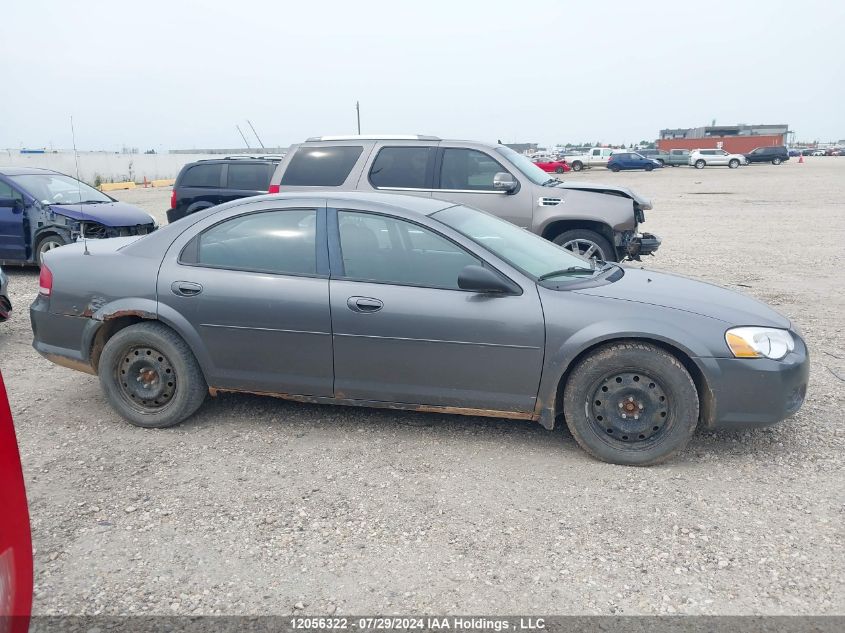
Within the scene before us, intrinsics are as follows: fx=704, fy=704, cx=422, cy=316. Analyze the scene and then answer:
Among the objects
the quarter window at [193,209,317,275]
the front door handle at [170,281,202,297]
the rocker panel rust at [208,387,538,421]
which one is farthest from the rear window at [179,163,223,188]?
the rocker panel rust at [208,387,538,421]

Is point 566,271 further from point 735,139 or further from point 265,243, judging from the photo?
point 735,139

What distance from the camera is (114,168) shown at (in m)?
39.5

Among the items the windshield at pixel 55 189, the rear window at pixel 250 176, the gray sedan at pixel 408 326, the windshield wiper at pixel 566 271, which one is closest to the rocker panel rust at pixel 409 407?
the gray sedan at pixel 408 326

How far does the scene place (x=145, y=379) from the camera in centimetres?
461

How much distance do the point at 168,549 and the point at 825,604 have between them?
2835 mm

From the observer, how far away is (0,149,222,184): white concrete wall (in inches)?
1299

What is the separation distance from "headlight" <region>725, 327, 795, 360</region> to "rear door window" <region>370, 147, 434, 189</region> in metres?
5.03

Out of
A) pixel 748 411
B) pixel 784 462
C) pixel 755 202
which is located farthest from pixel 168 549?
pixel 755 202

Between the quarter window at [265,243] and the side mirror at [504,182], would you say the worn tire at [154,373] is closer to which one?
the quarter window at [265,243]

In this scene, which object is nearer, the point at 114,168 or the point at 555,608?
the point at 555,608

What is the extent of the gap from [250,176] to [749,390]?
9823 mm

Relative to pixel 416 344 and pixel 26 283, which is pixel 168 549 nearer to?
pixel 416 344

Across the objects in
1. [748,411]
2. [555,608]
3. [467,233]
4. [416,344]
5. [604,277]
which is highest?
[467,233]

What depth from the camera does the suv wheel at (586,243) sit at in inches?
334
